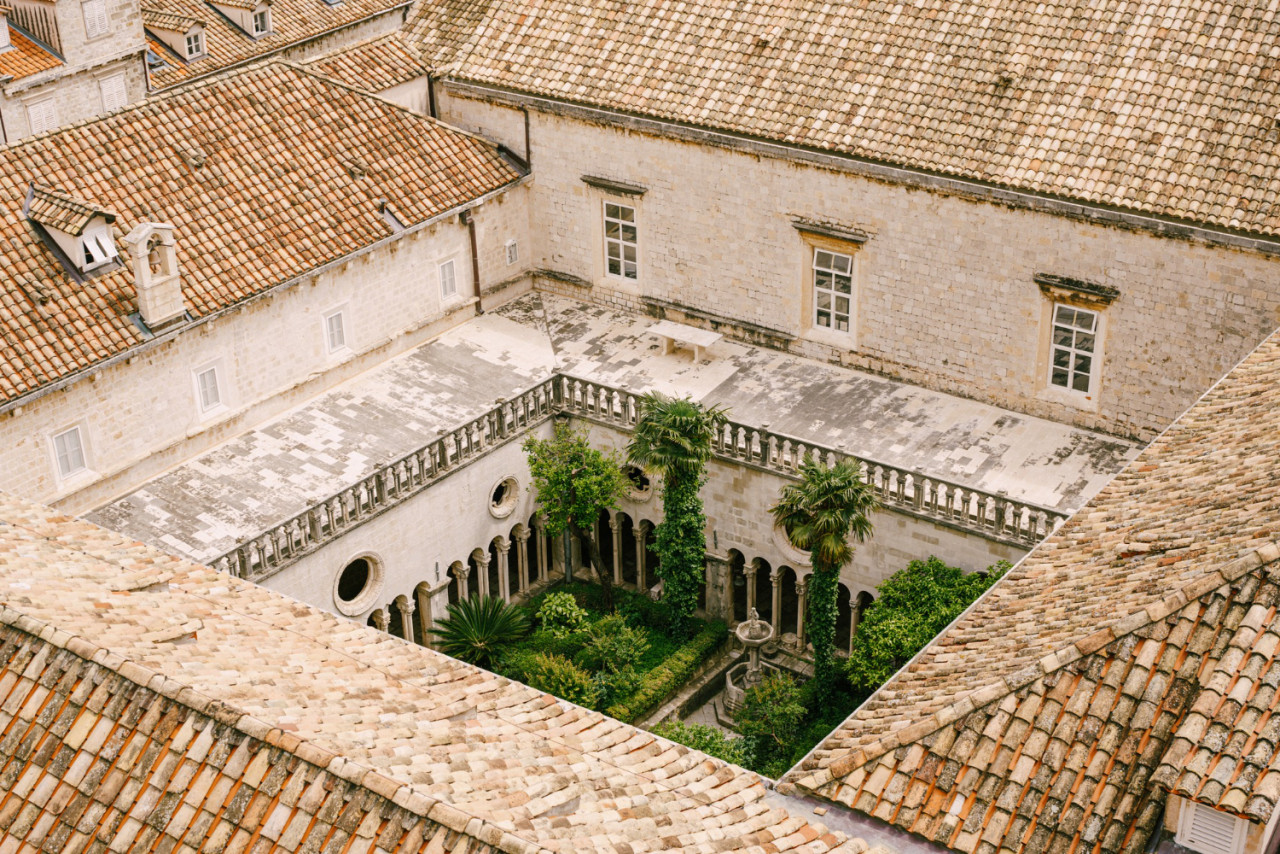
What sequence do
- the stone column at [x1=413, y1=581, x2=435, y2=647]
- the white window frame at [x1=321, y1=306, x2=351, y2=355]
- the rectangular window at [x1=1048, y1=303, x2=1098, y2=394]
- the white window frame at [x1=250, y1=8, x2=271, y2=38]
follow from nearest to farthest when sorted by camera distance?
1. the rectangular window at [x1=1048, y1=303, x2=1098, y2=394]
2. the stone column at [x1=413, y1=581, x2=435, y2=647]
3. the white window frame at [x1=321, y1=306, x2=351, y2=355]
4. the white window frame at [x1=250, y1=8, x2=271, y2=38]

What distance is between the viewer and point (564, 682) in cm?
3334

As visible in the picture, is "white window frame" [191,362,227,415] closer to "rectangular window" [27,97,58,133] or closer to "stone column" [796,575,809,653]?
"stone column" [796,575,809,653]

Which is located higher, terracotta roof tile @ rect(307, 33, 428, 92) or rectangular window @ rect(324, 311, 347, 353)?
terracotta roof tile @ rect(307, 33, 428, 92)

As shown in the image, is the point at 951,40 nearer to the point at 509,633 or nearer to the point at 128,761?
the point at 509,633

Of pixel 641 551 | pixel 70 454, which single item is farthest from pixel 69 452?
pixel 641 551

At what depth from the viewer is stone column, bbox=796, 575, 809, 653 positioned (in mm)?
36375

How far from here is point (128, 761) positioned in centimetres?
1827

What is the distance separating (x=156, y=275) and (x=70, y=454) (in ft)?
12.9

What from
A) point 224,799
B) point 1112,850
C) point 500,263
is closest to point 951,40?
point 500,263

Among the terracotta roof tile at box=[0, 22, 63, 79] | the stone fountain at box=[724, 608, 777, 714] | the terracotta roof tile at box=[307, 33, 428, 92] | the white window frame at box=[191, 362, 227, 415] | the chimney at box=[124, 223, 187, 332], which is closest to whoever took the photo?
the chimney at box=[124, 223, 187, 332]

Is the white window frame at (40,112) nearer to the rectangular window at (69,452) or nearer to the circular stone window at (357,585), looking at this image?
the rectangular window at (69,452)

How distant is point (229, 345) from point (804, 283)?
1309 cm

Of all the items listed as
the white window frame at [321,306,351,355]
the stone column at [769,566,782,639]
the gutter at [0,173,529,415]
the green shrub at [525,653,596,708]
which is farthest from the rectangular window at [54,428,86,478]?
the stone column at [769,566,782,639]

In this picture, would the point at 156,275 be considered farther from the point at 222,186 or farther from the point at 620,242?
the point at 620,242
